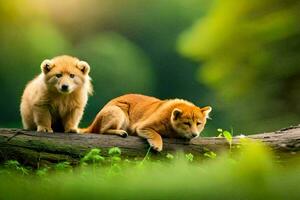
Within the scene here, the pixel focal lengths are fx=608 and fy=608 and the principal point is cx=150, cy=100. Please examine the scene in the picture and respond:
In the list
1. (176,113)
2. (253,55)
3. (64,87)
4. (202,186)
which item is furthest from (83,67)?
(202,186)

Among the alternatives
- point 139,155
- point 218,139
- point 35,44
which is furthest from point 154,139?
point 35,44

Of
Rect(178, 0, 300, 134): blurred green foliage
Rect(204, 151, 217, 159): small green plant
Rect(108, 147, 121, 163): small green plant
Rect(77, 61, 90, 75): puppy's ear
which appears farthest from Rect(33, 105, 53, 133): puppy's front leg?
Rect(178, 0, 300, 134): blurred green foliage

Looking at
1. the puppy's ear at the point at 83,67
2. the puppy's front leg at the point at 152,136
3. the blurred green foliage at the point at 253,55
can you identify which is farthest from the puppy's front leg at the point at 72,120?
the blurred green foliage at the point at 253,55

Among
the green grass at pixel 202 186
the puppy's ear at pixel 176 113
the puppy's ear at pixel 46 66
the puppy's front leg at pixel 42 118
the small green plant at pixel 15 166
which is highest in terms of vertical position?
the puppy's ear at pixel 46 66

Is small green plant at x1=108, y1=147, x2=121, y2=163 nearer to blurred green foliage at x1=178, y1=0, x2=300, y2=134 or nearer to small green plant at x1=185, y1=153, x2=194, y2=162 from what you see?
small green plant at x1=185, y1=153, x2=194, y2=162

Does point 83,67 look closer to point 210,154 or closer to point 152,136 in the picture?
point 152,136

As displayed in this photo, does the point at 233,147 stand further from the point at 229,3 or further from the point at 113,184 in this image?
the point at 113,184

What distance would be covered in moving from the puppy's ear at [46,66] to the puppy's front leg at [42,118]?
0.19 meters

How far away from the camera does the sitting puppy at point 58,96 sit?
3.12 meters

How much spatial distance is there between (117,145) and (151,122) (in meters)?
0.38

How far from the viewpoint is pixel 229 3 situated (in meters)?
1.72

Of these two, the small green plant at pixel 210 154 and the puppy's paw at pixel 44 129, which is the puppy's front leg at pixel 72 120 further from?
the small green plant at pixel 210 154

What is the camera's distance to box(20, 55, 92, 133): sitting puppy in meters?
3.12

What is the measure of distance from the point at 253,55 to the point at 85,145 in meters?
1.30
